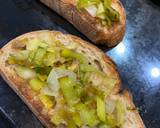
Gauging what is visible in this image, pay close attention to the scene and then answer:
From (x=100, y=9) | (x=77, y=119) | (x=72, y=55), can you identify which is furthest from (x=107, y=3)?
(x=77, y=119)

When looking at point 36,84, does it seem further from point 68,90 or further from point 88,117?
point 88,117

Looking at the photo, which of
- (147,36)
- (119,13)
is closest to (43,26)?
(119,13)

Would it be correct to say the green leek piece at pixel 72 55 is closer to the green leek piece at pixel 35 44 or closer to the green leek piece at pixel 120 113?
the green leek piece at pixel 35 44

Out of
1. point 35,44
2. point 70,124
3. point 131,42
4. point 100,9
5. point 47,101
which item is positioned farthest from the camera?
point 131,42

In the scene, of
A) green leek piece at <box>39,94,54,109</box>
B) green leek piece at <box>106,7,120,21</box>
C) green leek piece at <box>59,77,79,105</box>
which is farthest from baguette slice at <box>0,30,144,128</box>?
green leek piece at <box>106,7,120,21</box>

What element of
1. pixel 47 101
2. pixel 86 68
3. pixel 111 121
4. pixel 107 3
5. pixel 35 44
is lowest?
pixel 111 121

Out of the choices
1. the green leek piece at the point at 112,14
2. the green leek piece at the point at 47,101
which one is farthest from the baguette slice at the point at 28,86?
the green leek piece at the point at 112,14

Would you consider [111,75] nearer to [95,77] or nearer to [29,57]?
[95,77]
